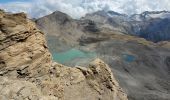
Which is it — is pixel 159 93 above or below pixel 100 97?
below

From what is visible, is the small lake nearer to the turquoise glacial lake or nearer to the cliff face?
the turquoise glacial lake

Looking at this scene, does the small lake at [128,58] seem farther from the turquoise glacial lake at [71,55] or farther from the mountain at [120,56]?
the turquoise glacial lake at [71,55]

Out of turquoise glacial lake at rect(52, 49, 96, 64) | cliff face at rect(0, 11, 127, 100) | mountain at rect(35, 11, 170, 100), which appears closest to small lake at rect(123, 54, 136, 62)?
mountain at rect(35, 11, 170, 100)

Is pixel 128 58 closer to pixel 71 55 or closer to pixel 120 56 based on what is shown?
pixel 120 56

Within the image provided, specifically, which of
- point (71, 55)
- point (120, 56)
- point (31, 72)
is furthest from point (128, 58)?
point (31, 72)

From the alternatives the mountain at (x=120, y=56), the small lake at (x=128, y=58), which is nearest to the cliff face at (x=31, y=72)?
the mountain at (x=120, y=56)

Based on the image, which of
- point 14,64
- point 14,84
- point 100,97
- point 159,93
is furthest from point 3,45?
point 159,93

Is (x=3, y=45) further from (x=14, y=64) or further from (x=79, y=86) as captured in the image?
(x=79, y=86)
